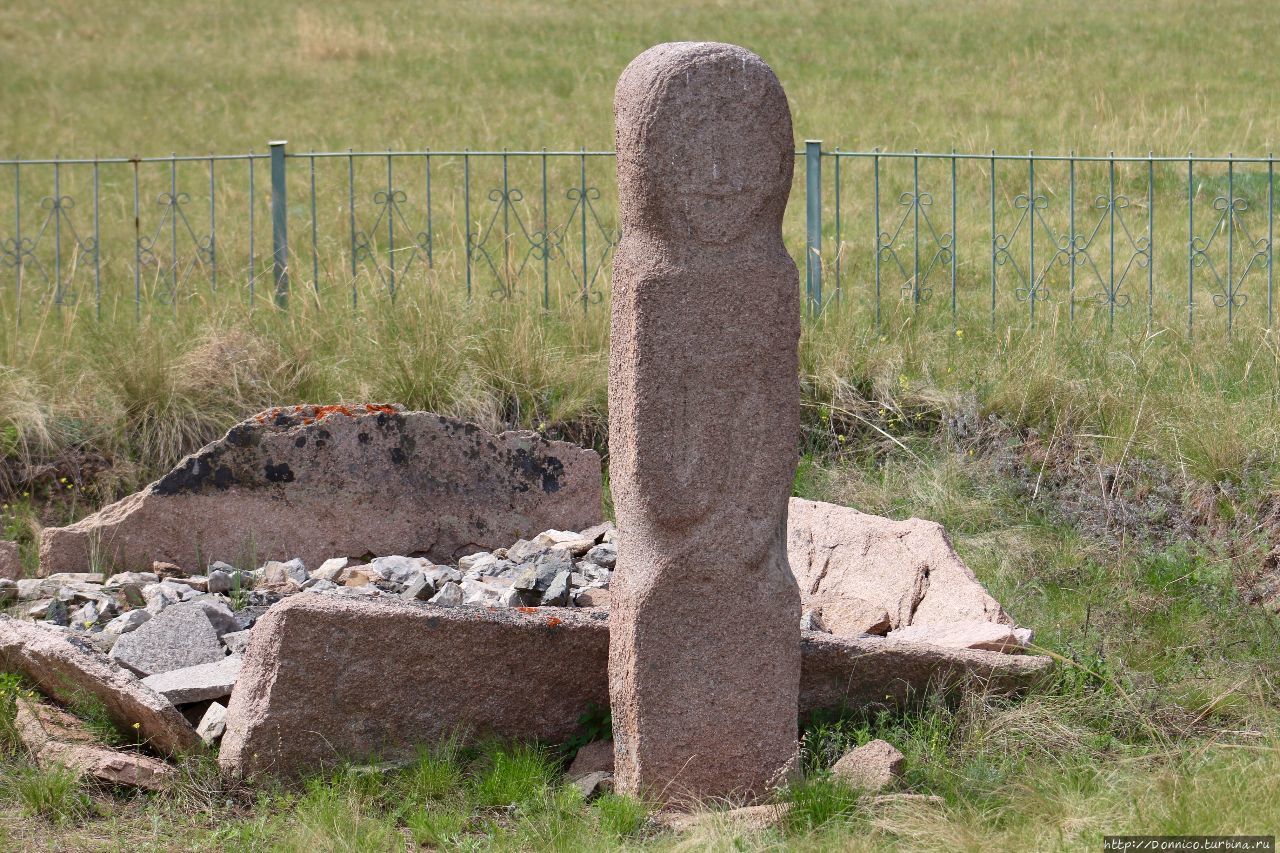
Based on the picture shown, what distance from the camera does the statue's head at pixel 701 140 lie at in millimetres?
3059

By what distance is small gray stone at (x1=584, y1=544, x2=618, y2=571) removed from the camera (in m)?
4.87

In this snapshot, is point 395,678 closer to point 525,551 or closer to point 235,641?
point 235,641

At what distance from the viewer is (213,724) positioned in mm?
3625

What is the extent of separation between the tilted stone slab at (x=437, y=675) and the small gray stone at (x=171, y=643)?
61cm

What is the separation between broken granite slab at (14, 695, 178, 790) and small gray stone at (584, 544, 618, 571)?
181 centimetres

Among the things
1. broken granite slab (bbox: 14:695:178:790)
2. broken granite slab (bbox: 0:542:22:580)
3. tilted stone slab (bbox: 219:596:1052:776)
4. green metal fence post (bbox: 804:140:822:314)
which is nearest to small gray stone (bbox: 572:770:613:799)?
tilted stone slab (bbox: 219:596:1052:776)

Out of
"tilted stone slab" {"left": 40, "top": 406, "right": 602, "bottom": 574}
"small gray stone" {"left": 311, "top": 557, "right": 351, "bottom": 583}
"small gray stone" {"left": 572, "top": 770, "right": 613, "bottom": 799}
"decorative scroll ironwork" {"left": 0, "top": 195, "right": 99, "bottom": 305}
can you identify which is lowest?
"small gray stone" {"left": 572, "top": 770, "right": 613, "bottom": 799}

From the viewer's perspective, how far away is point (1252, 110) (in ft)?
39.5

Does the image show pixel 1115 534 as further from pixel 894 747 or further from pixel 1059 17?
pixel 1059 17

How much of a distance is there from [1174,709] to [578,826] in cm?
176

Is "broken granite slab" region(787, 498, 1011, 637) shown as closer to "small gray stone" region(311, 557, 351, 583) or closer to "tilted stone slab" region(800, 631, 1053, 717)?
"tilted stone slab" region(800, 631, 1053, 717)

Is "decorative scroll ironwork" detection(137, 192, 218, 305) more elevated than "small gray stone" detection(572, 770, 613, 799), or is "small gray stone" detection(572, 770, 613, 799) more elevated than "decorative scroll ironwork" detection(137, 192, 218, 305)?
"decorative scroll ironwork" detection(137, 192, 218, 305)

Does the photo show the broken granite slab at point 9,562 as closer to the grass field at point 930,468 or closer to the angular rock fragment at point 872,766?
the grass field at point 930,468

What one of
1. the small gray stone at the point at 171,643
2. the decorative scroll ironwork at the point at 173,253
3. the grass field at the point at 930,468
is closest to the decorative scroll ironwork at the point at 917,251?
the grass field at the point at 930,468
